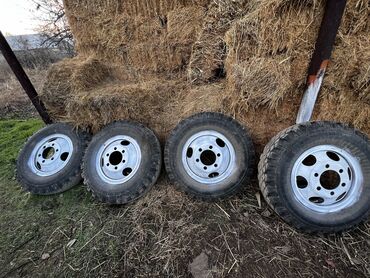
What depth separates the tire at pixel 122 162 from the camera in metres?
2.88

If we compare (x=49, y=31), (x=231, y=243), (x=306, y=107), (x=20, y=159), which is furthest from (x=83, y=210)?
(x=49, y=31)

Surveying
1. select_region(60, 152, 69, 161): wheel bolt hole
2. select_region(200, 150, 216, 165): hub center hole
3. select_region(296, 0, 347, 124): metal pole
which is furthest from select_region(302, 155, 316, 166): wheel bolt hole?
select_region(60, 152, 69, 161): wheel bolt hole

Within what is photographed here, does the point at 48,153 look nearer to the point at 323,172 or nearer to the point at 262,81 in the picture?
the point at 262,81

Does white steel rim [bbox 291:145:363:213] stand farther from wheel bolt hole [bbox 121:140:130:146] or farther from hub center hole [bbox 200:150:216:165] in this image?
wheel bolt hole [bbox 121:140:130:146]

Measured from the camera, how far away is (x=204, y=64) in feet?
10.7

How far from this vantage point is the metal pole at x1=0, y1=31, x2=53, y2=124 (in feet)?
12.1

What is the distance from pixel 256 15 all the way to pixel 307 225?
→ 2.17m

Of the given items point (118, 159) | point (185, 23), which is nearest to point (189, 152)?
point (118, 159)

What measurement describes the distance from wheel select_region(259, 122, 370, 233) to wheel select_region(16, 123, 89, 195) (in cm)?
247

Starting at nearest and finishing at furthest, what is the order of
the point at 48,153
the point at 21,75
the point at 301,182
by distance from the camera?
1. the point at 301,182
2. the point at 48,153
3. the point at 21,75

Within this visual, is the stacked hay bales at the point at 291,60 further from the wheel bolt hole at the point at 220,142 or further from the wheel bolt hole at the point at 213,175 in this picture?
the wheel bolt hole at the point at 213,175

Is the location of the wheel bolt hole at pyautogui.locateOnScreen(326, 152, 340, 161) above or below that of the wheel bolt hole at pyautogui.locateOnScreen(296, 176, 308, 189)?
above

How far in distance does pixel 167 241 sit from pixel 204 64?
2.23m

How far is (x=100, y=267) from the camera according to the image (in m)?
2.32
